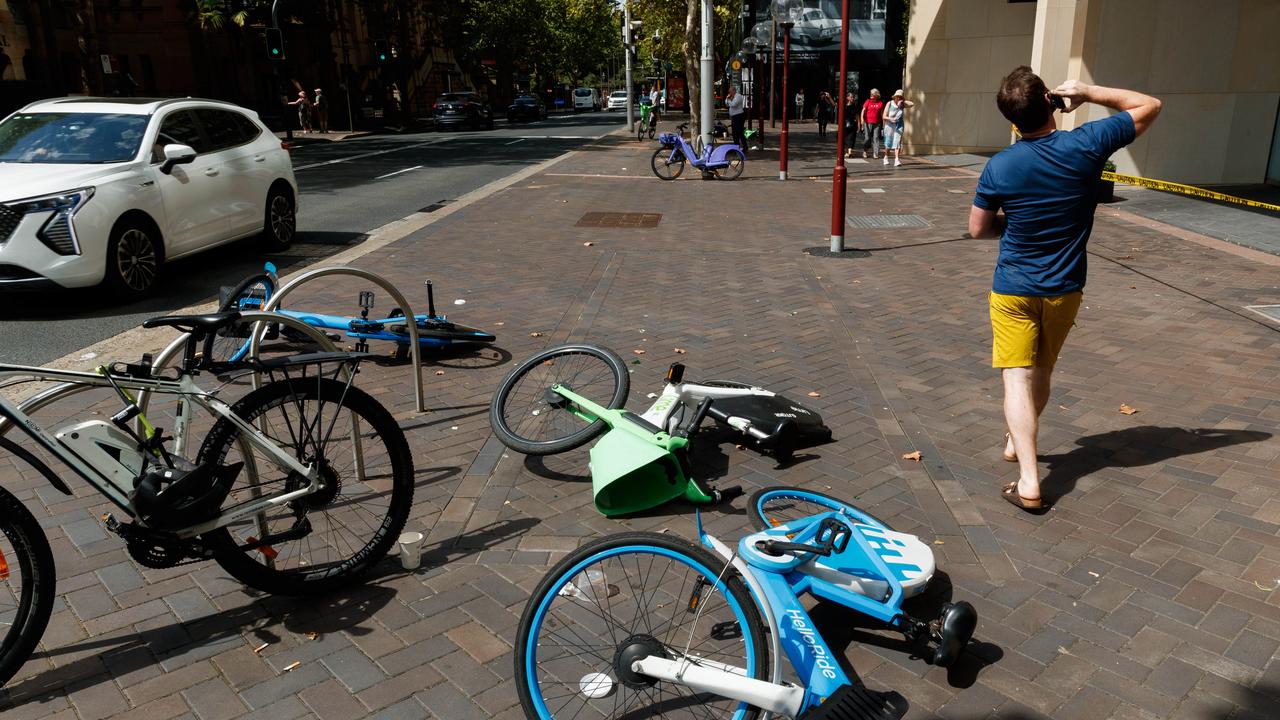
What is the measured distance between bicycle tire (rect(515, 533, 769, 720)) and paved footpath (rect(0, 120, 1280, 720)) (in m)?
0.24

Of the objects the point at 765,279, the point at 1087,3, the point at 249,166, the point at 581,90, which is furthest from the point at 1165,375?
the point at 581,90

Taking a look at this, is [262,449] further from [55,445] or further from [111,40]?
[111,40]

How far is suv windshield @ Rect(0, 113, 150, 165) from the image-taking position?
8617 millimetres

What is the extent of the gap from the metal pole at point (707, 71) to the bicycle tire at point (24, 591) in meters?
19.2

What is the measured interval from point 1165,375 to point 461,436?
4620mm

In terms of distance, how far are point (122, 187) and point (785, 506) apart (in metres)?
7.10

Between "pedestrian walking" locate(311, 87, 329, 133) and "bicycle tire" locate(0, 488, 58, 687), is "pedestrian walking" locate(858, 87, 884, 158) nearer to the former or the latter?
"pedestrian walking" locate(311, 87, 329, 133)

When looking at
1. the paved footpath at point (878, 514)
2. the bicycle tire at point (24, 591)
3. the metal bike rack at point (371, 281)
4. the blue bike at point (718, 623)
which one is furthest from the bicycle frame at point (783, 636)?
the metal bike rack at point (371, 281)

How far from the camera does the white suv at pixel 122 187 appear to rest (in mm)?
7840

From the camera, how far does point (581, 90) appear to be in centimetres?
7675

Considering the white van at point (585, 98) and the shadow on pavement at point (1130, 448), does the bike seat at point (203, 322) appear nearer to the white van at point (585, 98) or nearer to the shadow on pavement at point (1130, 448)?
the shadow on pavement at point (1130, 448)

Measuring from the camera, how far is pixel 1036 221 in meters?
4.21

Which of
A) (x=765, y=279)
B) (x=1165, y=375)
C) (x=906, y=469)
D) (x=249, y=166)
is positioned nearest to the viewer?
(x=906, y=469)

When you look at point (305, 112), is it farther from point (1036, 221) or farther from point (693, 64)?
point (1036, 221)
